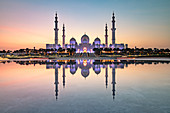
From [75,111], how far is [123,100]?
6.74 ft

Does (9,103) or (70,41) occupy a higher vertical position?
(70,41)

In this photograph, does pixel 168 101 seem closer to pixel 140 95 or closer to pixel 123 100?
pixel 140 95

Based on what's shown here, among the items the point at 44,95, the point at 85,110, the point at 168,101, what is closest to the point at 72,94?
the point at 44,95

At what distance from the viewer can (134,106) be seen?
523 cm

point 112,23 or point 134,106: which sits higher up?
point 112,23

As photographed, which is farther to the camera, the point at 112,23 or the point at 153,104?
the point at 112,23

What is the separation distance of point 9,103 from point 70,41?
8433 centimetres

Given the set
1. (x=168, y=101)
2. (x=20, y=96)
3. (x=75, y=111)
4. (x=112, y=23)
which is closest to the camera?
(x=75, y=111)

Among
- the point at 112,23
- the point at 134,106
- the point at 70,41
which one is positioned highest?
the point at 112,23

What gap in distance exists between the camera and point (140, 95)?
657 centimetres

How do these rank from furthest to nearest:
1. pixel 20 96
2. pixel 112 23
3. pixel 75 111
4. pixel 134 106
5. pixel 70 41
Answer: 1. pixel 70 41
2. pixel 112 23
3. pixel 20 96
4. pixel 134 106
5. pixel 75 111

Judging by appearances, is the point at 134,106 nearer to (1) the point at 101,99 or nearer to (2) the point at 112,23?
(1) the point at 101,99

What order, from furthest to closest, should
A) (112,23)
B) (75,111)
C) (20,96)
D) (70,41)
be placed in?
(70,41) → (112,23) → (20,96) → (75,111)

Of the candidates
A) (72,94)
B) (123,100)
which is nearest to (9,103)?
(72,94)
